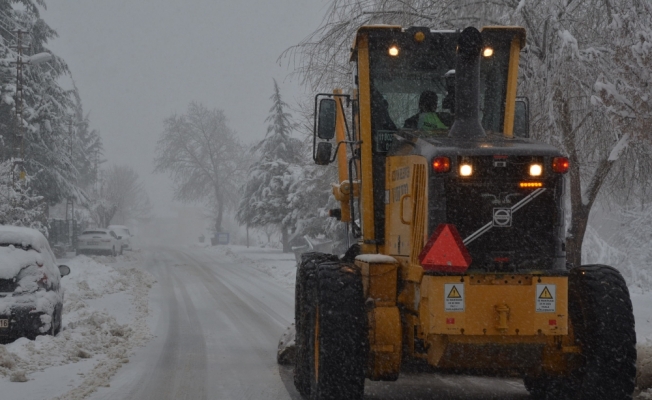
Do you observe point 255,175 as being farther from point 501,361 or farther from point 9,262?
point 501,361

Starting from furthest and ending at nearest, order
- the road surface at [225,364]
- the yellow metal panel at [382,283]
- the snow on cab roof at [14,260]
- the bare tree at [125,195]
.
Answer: the bare tree at [125,195], the snow on cab roof at [14,260], the road surface at [225,364], the yellow metal panel at [382,283]

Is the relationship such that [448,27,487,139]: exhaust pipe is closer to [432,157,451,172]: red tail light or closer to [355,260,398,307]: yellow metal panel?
[432,157,451,172]: red tail light

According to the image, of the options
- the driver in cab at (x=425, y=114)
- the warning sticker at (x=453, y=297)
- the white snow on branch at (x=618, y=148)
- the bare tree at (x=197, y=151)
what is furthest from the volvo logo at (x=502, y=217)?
the bare tree at (x=197, y=151)

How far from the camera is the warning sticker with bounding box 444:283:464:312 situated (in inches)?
205

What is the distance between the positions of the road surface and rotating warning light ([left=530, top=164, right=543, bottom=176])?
2.41m

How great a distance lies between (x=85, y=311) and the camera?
515 inches

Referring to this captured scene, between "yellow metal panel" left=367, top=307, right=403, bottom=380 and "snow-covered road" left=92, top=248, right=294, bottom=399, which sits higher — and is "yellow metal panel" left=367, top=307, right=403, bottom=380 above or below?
above

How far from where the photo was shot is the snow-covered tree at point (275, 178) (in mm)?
38094

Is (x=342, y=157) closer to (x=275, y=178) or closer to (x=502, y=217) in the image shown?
(x=502, y=217)

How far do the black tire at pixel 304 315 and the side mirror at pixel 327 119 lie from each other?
1108 mm

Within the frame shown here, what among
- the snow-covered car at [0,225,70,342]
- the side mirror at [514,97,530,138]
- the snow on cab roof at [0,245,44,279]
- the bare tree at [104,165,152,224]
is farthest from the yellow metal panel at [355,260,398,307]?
the bare tree at [104,165,152,224]

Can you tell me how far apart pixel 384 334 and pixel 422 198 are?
3.46 ft

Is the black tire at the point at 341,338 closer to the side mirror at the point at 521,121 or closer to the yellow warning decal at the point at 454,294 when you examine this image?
the yellow warning decal at the point at 454,294

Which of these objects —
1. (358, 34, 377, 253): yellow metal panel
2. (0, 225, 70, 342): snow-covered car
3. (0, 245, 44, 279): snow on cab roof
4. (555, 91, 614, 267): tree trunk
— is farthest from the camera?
(555, 91, 614, 267): tree trunk
